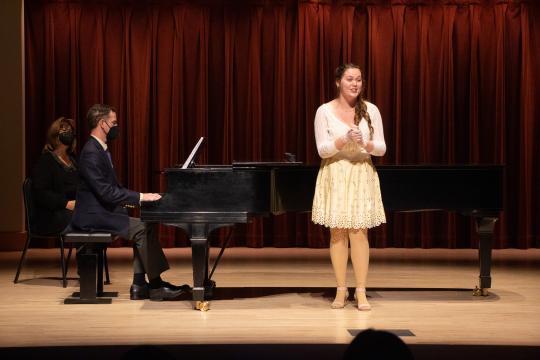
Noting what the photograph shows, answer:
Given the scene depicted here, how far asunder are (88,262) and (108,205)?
1.28 ft

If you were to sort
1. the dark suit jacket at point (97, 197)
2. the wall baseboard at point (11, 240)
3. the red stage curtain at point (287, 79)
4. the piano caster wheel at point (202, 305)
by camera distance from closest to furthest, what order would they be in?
the piano caster wheel at point (202, 305) < the dark suit jacket at point (97, 197) < the wall baseboard at point (11, 240) < the red stage curtain at point (287, 79)

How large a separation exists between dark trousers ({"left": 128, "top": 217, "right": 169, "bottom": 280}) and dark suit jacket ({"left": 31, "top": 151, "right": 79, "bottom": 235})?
107cm

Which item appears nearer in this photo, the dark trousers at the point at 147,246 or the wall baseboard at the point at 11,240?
the dark trousers at the point at 147,246

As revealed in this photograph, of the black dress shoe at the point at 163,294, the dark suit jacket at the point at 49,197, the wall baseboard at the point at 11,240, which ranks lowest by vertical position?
the black dress shoe at the point at 163,294

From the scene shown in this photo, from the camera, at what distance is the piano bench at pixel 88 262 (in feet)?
18.6

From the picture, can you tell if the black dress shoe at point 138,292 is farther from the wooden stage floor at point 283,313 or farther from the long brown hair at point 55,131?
the long brown hair at point 55,131

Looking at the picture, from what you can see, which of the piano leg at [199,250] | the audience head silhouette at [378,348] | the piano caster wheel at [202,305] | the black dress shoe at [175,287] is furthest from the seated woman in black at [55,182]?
the audience head silhouette at [378,348]

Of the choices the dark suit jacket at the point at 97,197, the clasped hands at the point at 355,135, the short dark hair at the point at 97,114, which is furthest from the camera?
the short dark hair at the point at 97,114

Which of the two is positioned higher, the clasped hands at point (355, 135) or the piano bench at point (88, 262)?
the clasped hands at point (355, 135)

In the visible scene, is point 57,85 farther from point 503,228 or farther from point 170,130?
point 503,228

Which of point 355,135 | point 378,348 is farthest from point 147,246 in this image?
point 378,348

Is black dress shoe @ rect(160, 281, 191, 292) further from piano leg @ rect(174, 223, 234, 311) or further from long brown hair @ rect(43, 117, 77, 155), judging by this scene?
long brown hair @ rect(43, 117, 77, 155)

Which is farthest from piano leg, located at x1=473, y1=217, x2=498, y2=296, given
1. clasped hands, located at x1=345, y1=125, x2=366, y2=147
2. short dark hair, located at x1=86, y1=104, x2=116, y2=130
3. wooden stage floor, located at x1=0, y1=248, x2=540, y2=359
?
short dark hair, located at x1=86, y1=104, x2=116, y2=130

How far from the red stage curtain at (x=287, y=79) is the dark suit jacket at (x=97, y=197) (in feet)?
11.0
